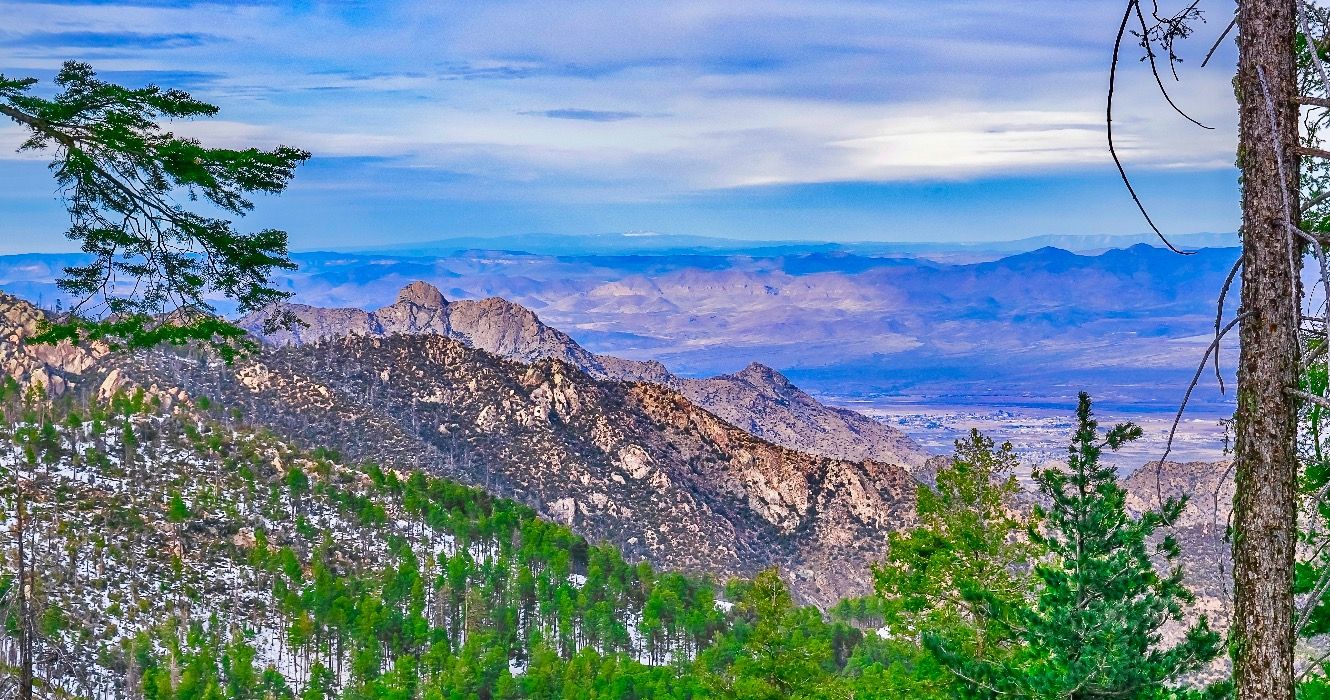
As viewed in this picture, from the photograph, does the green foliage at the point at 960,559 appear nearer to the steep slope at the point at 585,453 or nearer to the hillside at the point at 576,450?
the hillside at the point at 576,450

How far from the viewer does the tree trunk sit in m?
5.44

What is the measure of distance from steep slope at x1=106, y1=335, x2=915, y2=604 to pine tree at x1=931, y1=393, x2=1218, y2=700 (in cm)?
8499

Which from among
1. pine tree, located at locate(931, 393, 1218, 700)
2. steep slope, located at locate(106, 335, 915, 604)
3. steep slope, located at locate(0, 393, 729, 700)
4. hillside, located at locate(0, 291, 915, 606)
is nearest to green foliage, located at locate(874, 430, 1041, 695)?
pine tree, located at locate(931, 393, 1218, 700)

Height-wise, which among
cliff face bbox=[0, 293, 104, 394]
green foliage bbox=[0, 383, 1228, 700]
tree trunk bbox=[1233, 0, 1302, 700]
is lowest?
green foliage bbox=[0, 383, 1228, 700]

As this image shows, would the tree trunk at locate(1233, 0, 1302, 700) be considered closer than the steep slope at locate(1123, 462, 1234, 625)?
Yes

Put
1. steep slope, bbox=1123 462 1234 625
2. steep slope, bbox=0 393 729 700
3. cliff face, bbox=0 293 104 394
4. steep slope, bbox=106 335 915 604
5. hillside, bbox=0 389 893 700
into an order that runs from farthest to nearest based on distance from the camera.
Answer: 1. steep slope, bbox=106 335 915 604
2. cliff face, bbox=0 293 104 394
3. steep slope, bbox=1123 462 1234 625
4. steep slope, bbox=0 393 729 700
5. hillside, bbox=0 389 893 700

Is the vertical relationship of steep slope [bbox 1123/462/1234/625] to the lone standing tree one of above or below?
below

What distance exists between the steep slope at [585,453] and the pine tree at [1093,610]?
279 ft

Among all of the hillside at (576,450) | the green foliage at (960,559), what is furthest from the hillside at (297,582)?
the green foliage at (960,559)

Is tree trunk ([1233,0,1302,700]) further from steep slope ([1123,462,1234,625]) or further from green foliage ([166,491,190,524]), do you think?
green foliage ([166,491,190,524])

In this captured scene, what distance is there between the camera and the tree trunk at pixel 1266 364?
544 cm

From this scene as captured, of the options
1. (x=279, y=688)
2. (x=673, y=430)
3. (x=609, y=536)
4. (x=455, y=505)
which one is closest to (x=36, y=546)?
(x=279, y=688)

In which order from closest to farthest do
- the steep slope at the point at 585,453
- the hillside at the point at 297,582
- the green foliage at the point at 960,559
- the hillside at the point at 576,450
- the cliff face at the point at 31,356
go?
the green foliage at the point at 960,559
the hillside at the point at 297,582
the cliff face at the point at 31,356
the hillside at the point at 576,450
the steep slope at the point at 585,453

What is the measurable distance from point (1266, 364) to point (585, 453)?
112 metres
